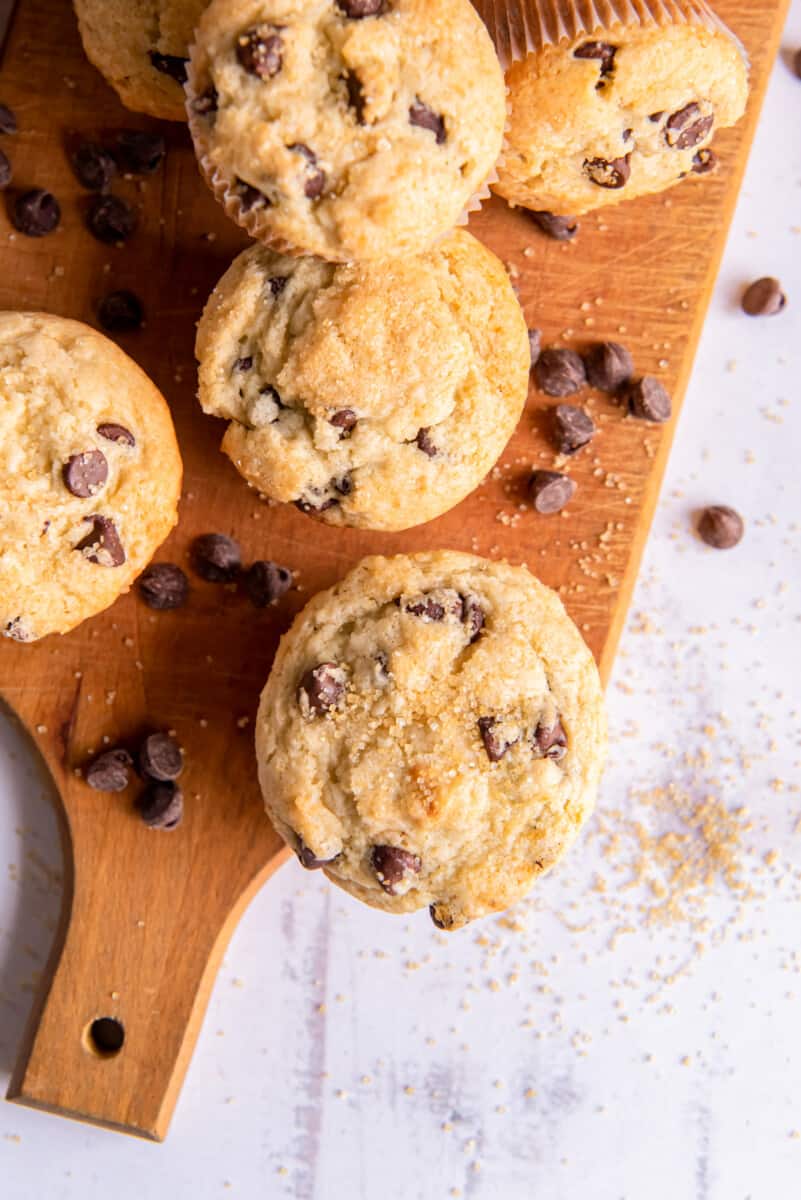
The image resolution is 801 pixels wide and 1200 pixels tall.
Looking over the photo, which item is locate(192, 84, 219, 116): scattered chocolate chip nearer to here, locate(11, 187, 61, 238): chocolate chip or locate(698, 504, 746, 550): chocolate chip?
locate(11, 187, 61, 238): chocolate chip

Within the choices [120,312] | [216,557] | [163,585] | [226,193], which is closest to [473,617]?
[216,557]

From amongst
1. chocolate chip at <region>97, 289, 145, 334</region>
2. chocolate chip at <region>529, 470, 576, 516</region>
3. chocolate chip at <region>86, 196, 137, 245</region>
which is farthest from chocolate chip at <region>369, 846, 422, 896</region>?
chocolate chip at <region>86, 196, 137, 245</region>

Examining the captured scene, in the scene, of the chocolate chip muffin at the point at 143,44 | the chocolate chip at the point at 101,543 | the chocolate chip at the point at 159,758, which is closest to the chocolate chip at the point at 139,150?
the chocolate chip muffin at the point at 143,44

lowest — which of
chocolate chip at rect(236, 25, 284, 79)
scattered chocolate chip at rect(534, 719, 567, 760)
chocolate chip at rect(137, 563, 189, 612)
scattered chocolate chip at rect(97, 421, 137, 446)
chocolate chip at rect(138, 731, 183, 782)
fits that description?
chocolate chip at rect(138, 731, 183, 782)

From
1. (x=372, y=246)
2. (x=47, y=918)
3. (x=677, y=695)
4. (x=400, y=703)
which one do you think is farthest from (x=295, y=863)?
(x=372, y=246)

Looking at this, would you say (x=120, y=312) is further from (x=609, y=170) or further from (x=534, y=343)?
(x=609, y=170)

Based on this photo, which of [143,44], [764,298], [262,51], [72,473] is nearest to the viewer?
[262,51]

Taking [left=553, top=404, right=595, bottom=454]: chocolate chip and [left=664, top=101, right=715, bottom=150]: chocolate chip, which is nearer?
[left=664, top=101, right=715, bottom=150]: chocolate chip
